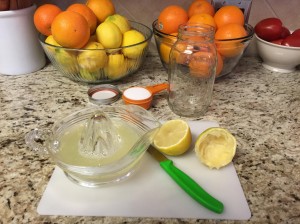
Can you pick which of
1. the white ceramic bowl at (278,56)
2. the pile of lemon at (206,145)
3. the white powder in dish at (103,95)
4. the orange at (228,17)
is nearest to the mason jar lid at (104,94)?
the white powder in dish at (103,95)

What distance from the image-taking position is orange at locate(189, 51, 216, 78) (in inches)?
27.0

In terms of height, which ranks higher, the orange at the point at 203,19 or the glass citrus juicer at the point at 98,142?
the orange at the point at 203,19

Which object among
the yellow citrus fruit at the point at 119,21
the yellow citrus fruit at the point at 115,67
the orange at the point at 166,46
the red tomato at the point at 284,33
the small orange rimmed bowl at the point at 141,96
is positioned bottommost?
the small orange rimmed bowl at the point at 141,96

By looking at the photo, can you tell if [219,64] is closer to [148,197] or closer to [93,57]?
[93,57]

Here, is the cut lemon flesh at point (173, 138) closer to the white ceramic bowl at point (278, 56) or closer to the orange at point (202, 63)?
the orange at point (202, 63)

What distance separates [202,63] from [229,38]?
11cm

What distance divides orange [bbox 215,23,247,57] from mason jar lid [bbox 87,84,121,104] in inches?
11.0

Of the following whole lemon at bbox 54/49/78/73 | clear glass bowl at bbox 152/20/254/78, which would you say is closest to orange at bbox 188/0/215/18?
clear glass bowl at bbox 152/20/254/78

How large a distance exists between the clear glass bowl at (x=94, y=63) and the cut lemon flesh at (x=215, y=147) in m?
0.31

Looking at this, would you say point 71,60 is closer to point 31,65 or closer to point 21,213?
point 31,65

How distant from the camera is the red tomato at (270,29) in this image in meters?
0.84

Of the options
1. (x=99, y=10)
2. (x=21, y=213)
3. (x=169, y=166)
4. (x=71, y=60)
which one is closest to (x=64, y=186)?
(x=21, y=213)

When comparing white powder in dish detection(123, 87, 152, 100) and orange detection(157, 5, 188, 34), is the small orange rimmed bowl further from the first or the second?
orange detection(157, 5, 188, 34)

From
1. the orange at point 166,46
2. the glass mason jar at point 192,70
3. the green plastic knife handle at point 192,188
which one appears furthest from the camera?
the orange at point 166,46
